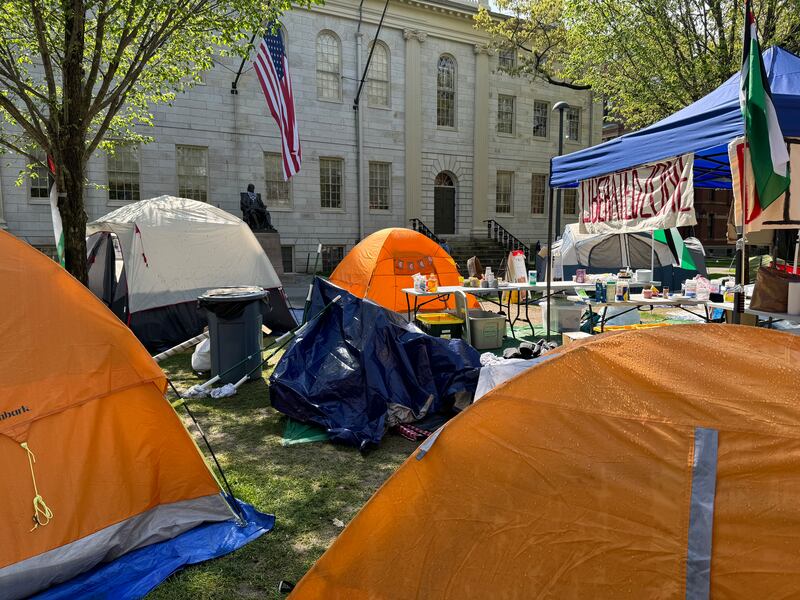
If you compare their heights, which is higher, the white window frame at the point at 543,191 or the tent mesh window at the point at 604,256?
Answer: the white window frame at the point at 543,191

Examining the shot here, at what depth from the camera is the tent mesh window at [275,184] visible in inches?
769

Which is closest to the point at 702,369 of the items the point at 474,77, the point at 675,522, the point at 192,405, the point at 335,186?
the point at 675,522

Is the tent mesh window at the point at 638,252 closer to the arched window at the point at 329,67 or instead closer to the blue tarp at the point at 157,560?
the blue tarp at the point at 157,560

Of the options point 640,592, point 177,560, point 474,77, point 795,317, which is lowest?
point 177,560

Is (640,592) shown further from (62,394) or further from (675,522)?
(62,394)

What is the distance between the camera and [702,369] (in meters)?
1.95

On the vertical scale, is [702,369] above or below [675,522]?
above

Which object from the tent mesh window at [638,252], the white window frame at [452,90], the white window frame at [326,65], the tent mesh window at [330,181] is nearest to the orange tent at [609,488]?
the tent mesh window at [638,252]

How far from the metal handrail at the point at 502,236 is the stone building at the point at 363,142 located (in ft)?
1.37

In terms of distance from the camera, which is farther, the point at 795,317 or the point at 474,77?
the point at 474,77

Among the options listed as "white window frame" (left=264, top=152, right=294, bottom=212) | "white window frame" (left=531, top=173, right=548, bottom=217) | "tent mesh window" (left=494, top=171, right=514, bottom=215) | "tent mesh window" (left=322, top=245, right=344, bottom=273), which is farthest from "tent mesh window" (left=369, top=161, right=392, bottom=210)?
"white window frame" (left=531, top=173, right=548, bottom=217)

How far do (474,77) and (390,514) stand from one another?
929 inches

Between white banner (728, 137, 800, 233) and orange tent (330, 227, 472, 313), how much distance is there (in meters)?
6.14

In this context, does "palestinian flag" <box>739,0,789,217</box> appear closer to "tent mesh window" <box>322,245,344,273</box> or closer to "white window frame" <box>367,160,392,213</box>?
"tent mesh window" <box>322,245,344,273</box>
